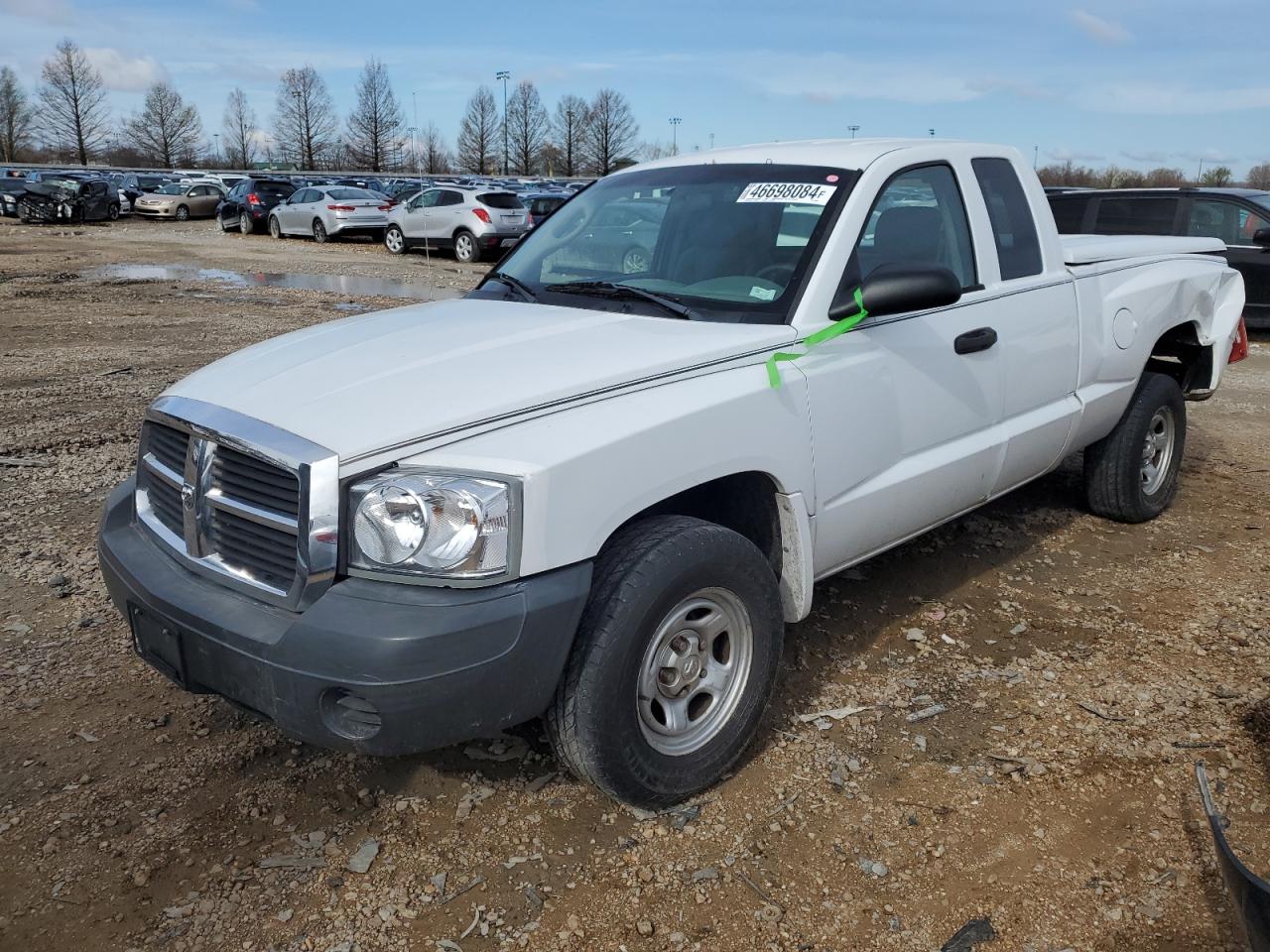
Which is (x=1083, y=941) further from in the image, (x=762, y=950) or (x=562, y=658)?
(x=562, y=658)

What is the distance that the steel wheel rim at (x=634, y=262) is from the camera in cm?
375

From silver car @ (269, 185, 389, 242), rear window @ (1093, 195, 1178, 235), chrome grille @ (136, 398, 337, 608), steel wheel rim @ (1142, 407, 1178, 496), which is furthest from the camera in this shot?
silver car @ (269, 185, 389, 242)

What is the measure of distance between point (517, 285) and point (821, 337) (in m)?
1.29

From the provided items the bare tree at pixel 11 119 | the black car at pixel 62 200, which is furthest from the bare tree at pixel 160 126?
the black car at pixel 62 200

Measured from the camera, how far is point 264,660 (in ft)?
8.00

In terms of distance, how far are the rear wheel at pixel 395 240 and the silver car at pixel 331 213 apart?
8.75 ft

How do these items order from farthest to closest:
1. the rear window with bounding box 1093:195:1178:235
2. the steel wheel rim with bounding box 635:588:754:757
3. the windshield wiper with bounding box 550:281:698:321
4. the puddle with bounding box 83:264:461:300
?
the puddle with bounding box 83:264:461:300 < the rear window with bounding box 1093:195:1178:235 < the windshield wiper with bounding box 550:281:698:321 < the steel wheel rim with bounding box 635:588:754:757

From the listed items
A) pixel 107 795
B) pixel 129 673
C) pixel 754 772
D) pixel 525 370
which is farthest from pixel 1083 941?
pixel 129 673

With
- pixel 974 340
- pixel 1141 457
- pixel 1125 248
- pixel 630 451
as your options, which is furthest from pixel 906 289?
pixel 1141 457

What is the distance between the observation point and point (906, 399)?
3521mm

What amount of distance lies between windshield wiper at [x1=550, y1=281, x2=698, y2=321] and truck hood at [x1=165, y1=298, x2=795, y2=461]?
0.22 ft

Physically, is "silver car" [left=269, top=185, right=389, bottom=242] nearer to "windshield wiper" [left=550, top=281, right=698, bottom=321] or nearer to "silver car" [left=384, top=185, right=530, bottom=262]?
"silver car" [left=384, top=185, right=530, bottom=262]

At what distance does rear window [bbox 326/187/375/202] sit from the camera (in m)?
27.1

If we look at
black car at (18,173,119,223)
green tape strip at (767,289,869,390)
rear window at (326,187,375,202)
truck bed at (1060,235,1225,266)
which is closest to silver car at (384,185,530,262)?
rear window at (326,187,375,202)
